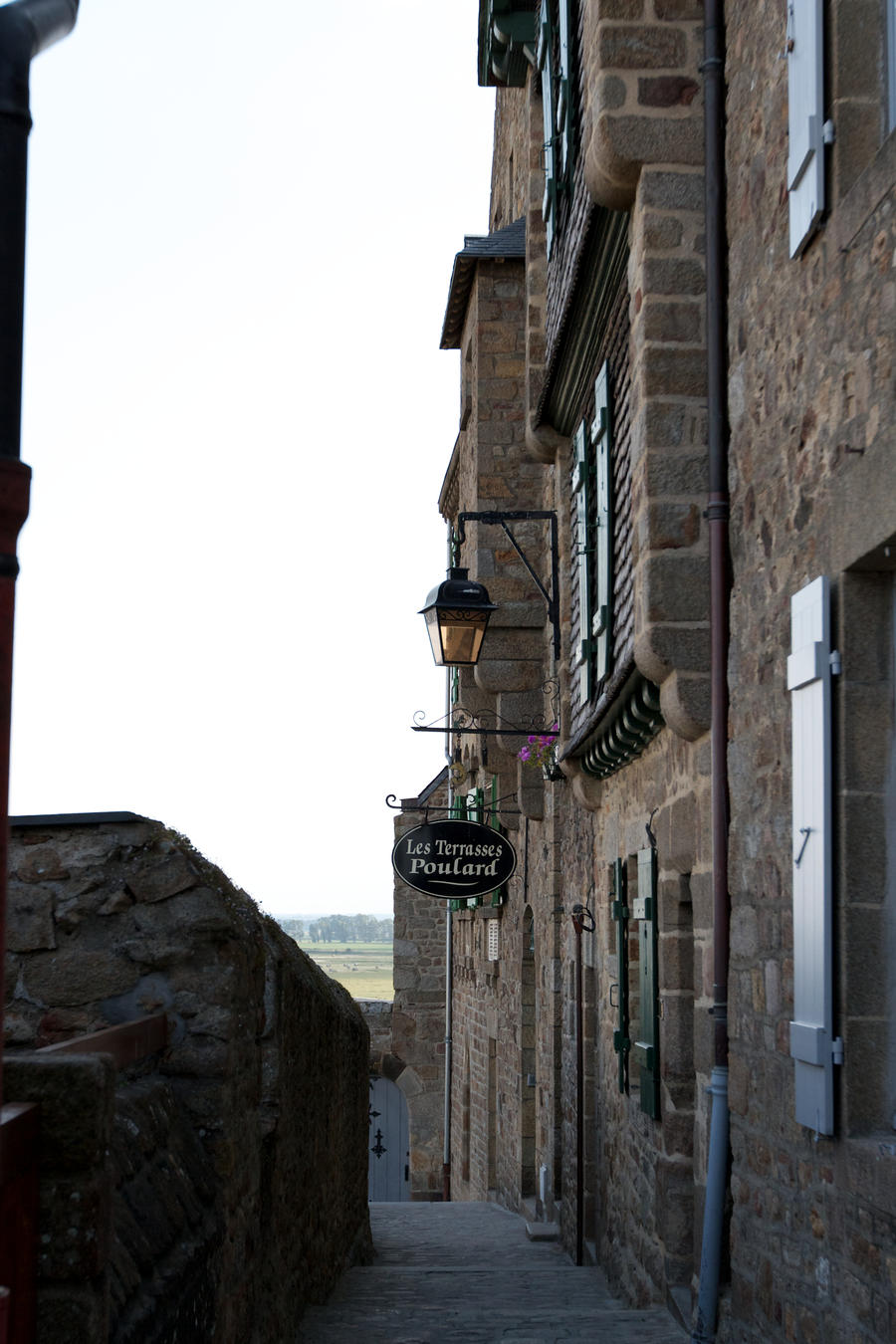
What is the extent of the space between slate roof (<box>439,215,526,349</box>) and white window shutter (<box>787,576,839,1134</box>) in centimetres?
1119

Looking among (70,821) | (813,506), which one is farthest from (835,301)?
(70,821)

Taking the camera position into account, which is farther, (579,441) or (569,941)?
(569,941)

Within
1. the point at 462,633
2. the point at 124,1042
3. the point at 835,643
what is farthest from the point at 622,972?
the point at 124,1042

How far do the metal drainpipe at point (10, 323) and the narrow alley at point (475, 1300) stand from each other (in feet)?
15.9

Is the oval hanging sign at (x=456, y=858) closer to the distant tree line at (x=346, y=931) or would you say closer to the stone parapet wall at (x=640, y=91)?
the stone parapet wall at (x=640, y=91)

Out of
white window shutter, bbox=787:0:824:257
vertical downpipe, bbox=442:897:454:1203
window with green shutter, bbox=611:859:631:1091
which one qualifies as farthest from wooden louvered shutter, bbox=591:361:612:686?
vertical downpipe, bbox=442:897:454:1203

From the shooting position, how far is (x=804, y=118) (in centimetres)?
461

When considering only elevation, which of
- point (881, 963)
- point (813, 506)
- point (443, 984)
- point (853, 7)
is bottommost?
point (443, 984)

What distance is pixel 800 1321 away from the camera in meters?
4.73

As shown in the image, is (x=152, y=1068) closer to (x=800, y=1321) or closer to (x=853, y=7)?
(x=800, y=1321)

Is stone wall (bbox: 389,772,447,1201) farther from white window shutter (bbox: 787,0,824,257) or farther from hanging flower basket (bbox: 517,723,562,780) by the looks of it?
white window shutter (bbox: 787,0,824,257)

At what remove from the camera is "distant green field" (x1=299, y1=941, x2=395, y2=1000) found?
9944 cm

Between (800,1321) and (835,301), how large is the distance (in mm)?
3121

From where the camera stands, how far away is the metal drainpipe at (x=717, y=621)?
571 cm
